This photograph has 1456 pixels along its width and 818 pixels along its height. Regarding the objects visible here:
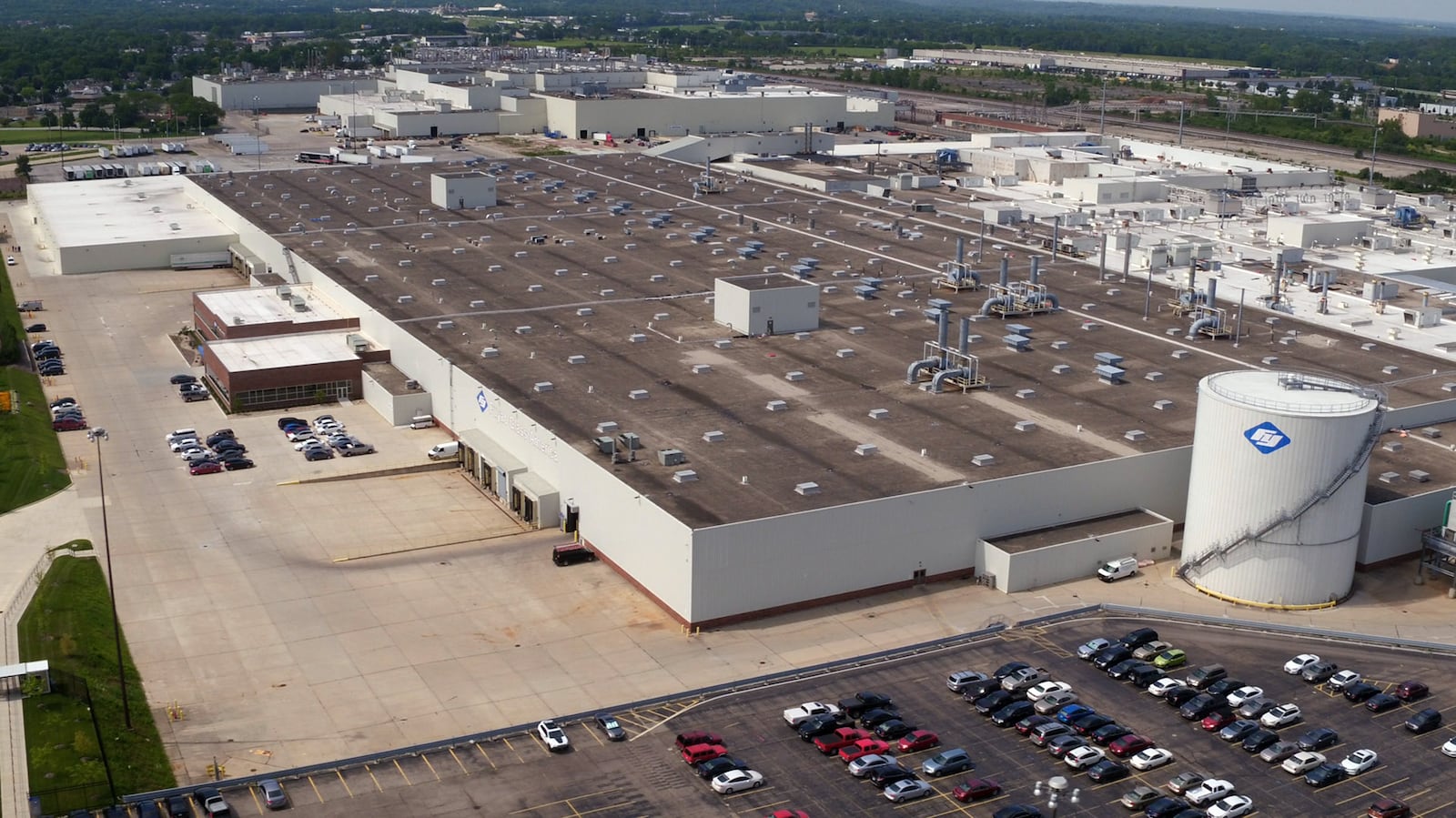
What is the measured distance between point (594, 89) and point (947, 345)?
11884 centimetres

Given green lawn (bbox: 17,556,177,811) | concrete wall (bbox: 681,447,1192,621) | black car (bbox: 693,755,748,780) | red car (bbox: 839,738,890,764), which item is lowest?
green lawn (bbox: 17,556,177,811)

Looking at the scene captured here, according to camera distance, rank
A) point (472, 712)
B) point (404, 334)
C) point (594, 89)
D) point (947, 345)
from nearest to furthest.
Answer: point (472, 712), point (947, 345), point (404, 334), point (594, 89)

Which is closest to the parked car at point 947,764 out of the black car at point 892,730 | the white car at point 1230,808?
the black car at point 892,730

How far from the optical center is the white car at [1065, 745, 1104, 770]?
43625 mm

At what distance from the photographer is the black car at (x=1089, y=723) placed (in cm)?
4553

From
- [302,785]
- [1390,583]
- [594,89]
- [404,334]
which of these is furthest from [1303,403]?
[594,89]

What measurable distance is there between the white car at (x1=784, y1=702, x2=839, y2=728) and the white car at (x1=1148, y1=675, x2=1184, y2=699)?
406 inches

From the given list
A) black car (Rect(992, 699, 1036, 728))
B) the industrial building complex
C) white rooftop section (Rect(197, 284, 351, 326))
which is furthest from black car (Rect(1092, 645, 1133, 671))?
white rooftop section (Rect(197, 284, 351, 326))

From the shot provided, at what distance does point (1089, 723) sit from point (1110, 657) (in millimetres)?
5119

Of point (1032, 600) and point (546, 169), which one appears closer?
point (1032, 600)

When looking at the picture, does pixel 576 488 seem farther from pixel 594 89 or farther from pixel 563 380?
pixel 594 89

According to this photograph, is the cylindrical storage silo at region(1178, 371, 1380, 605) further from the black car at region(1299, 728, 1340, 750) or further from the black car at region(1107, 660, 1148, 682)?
the black car at region(1299, 728, 1340, 750)

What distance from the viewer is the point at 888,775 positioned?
4259cm

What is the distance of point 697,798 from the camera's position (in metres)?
42.2
